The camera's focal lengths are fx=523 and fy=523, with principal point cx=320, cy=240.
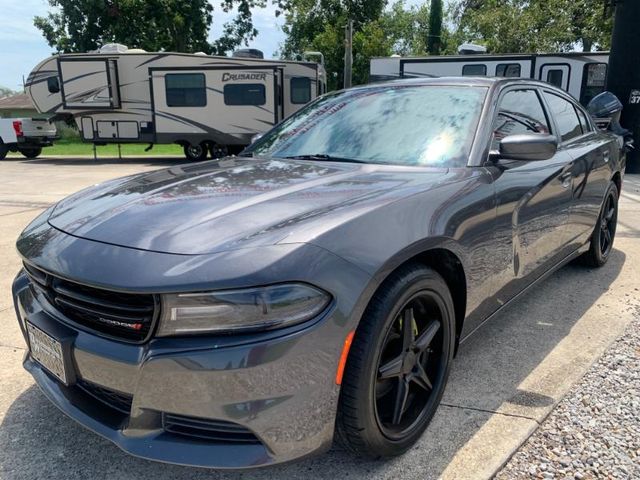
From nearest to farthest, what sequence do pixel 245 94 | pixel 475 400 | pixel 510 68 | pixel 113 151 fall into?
pixel 475 400, pixel 510 68, pixel 245 94, pixel 113 151

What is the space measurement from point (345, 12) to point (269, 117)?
923 inches

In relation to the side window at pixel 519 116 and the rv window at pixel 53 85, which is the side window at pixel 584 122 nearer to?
the side window at pixel 519 116

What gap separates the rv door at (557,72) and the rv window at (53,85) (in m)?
14.6

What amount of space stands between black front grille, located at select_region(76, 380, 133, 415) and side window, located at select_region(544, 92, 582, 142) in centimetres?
326

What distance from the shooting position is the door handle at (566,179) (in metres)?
3.35

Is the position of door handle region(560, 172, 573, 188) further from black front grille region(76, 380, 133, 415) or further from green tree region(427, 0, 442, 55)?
green tree region(427, 0, 442, 55)

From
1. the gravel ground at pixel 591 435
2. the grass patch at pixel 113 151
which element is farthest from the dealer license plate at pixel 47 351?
the grass patch at pixel 113 151

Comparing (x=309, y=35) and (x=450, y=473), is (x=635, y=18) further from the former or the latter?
(x=309, y=35)

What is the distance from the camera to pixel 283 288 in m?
1.63

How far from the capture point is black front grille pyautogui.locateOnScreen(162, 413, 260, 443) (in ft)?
5.45

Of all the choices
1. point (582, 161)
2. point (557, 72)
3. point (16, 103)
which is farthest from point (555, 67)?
point (16, 103)

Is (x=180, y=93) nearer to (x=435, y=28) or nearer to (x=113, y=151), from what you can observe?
(x=113, y=151)

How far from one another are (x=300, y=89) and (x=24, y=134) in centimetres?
1032

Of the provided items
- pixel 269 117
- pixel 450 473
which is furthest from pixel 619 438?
pixel 269 117
